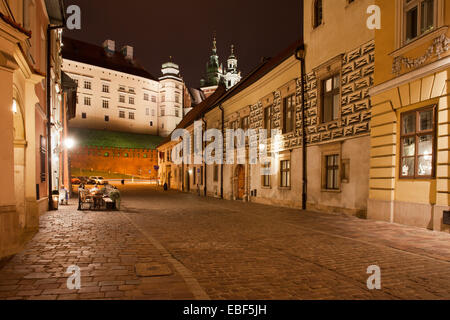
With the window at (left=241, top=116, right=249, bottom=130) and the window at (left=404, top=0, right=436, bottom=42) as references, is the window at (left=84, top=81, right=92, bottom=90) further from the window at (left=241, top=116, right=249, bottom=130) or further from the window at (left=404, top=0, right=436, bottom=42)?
the window at (left=404, top=0, right=436, bottom=42)

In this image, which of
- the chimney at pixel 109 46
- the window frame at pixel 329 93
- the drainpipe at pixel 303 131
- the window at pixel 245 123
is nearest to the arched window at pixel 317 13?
the drainpipe at pixel 303 131

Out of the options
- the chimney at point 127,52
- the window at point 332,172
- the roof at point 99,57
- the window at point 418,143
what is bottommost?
the window at point 332,172

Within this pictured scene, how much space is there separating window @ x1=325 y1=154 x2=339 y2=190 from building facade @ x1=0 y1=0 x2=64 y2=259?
11.0m

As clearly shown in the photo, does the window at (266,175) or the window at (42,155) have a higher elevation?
the window at (42,155)

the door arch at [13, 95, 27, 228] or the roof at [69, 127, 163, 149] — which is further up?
the roof at [69, 127, 163, 149]

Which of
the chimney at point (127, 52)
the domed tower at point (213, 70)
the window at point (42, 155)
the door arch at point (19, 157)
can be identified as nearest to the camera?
the door arch at point (19, 157)

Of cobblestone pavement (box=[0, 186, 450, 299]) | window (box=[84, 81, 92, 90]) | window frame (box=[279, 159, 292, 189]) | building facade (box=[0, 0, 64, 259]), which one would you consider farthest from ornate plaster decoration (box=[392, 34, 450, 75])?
window (box=[84, 81, 92, 90])

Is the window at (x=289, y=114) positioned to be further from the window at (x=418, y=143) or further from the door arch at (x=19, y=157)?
the door arch at (x=19, y=157)

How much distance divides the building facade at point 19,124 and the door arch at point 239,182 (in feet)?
41.6

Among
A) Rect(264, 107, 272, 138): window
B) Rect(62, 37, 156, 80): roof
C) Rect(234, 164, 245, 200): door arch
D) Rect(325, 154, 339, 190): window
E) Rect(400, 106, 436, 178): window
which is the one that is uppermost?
Rect(62, 37, 156, 80): roof

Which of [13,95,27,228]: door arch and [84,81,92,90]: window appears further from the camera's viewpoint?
[84,81,92,90]: window

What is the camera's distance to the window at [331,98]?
13.9 meters

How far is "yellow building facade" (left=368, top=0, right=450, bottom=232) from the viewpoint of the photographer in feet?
29.3

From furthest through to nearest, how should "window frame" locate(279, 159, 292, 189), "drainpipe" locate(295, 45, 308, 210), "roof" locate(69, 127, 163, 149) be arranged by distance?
"roof" locate(69, 127, 163, 149) < "window frame" locate(279, 159, 292, 189) < "drainpipe" locate(295, 45, 308, 210)
